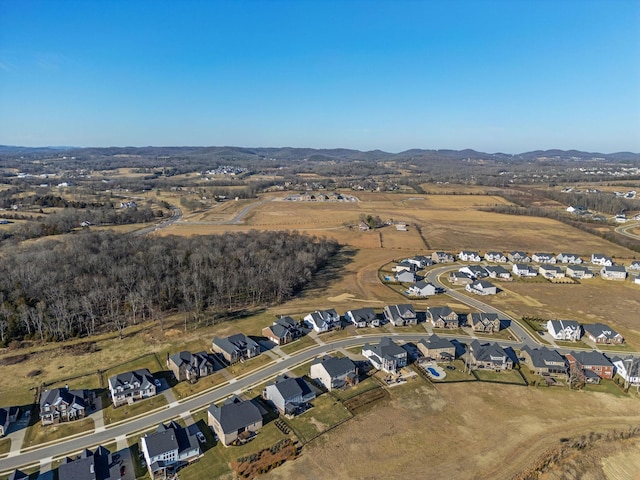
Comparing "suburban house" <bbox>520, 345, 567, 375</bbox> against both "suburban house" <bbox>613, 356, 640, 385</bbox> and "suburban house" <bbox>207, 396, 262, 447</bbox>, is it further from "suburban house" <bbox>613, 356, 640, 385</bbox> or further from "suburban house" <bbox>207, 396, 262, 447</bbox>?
"suburban house" <bbox>207, 396, 262, 447</bbox>

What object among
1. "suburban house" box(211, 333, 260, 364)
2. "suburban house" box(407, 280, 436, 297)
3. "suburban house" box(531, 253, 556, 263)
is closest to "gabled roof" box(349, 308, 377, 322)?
"suburban house" box(407, 280, 436, 297)

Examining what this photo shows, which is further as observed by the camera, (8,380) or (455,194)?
(455,194)

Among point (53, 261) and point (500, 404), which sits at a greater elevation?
point (53, 261)

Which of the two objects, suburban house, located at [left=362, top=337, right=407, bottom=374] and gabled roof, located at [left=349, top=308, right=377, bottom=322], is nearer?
suburban house, located at [left=362, top=337, right=407, bottom=374]

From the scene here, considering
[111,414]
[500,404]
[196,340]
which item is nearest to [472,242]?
[500,404]

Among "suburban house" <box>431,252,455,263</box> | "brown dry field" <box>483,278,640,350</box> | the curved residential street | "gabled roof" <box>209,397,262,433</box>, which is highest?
"suburban house" <box>431,252,455,263</box>

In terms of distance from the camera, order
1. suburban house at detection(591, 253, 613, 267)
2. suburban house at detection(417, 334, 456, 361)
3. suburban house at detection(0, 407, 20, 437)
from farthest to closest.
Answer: suburban house at detection(591, 253, 613, 267), suburban house at detection(417, 334, 456, 361), suburban house at detection(0, 407, 20, 437)

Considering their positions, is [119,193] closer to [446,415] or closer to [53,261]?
[53,261]
